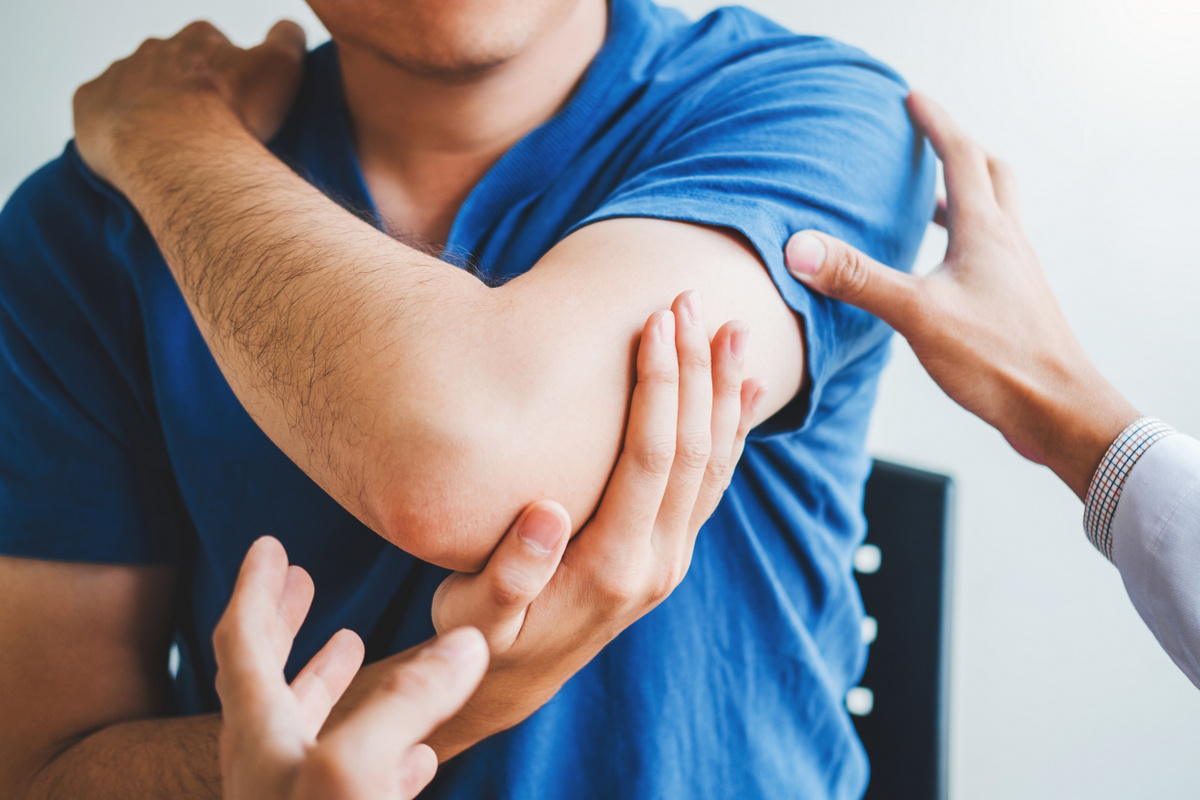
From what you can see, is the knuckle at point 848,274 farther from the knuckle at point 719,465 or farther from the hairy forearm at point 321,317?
the hairy forearm at point 321,317

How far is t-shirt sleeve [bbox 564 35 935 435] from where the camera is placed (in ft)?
1.83

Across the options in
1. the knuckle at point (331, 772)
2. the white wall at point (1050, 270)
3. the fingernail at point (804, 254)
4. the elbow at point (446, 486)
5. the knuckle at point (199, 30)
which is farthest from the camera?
the white wall at point (1050, 270)

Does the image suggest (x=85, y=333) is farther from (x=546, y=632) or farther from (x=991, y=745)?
(x=991, y=745)

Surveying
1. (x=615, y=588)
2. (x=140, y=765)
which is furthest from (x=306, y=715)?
(x=140, y=765)

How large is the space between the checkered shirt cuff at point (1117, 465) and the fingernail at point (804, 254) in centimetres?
40

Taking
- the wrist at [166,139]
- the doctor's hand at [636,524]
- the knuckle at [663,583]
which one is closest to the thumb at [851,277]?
the doctor's hand at [636,524]

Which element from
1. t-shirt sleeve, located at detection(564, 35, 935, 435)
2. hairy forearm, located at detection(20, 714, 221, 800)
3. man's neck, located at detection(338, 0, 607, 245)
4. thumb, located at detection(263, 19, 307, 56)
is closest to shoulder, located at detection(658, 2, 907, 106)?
t-shirt sleeve, located at detection(564, 35, 935, 435)

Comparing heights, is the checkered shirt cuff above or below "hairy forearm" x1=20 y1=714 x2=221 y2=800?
above

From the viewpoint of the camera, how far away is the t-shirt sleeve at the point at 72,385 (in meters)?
0.79

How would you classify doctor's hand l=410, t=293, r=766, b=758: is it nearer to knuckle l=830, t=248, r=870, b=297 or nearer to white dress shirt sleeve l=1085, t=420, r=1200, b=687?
knuckle l=830, t=248, r=870, b=297

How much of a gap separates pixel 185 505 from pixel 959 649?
152 centimetres

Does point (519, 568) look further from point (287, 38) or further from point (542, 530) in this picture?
point (287, 38)

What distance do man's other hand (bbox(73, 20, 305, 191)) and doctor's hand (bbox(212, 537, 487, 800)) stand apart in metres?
0.61

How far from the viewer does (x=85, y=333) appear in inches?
32.0
